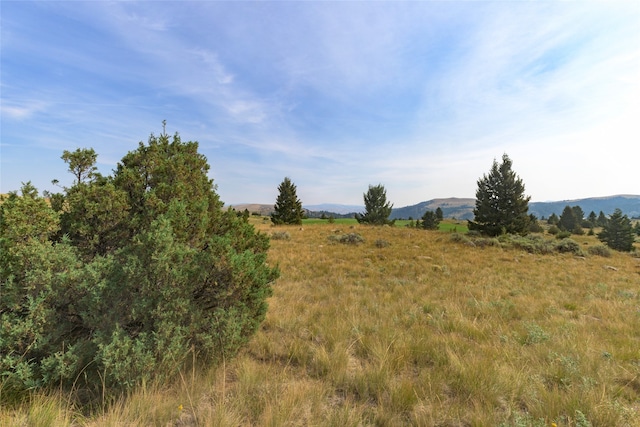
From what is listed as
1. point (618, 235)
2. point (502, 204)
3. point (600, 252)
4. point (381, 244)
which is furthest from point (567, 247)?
point (618, 235)

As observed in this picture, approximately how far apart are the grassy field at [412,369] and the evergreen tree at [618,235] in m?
37.2

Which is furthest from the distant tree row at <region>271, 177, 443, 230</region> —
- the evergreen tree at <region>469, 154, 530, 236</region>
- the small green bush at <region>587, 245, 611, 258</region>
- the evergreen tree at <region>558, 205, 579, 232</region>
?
the evergreen tree at <region>558, 205, 579, 232</region>

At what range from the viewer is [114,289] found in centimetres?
273

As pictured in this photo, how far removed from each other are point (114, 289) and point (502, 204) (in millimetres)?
28866

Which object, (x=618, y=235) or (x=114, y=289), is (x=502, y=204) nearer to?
(x=618, y=235)

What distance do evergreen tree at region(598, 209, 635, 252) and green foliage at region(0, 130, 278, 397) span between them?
4753 cm

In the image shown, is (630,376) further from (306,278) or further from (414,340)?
(306,278)

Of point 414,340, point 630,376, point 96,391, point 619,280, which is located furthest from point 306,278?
point 619,280

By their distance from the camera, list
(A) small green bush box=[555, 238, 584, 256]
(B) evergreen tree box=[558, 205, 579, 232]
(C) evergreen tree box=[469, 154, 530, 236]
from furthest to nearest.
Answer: (B) evergreen tree box=[558, 205, 579, 232] < (C) evergreen tree box=[469, 154, 530, 236] < (A) small green bush box=[555, 238, 584, 256]

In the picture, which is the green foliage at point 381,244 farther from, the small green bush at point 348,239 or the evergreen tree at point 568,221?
the evergreen tree at point 568,221

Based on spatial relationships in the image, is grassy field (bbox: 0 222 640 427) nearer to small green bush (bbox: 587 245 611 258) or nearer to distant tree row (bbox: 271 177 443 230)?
→ small green bush (bbox: 587 245 611 258)

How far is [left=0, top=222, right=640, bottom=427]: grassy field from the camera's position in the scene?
2512mm

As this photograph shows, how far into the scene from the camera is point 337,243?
1590 centimetres

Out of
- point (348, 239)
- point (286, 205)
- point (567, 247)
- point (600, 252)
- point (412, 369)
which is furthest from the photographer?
point (286, 205)
